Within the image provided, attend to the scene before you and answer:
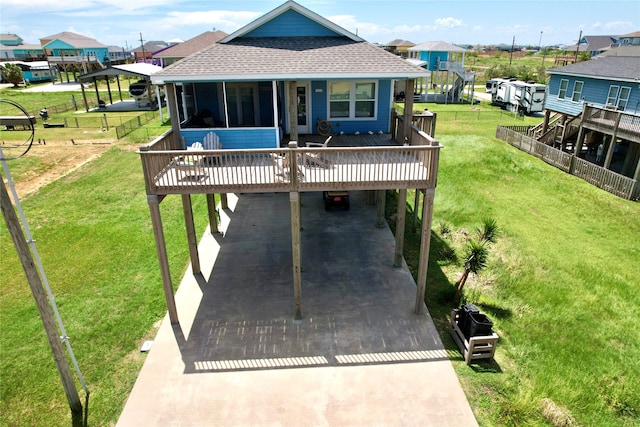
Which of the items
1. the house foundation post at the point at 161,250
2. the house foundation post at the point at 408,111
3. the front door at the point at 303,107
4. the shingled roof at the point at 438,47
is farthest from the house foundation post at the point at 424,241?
the shingled roof at the point at 438,47

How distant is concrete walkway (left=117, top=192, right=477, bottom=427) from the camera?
322 inches

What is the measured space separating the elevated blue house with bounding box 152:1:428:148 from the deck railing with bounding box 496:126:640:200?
496 inches

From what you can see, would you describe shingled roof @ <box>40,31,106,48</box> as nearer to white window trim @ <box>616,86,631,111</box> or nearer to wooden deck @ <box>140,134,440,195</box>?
wooden deck @ <box>140,134,440,195</box>

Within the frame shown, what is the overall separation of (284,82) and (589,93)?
67.4ft

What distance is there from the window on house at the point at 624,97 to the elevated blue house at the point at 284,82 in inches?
650

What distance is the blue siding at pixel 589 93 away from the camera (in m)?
21.7

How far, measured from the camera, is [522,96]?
1580 inches

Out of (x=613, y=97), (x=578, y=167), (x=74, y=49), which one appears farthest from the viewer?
(x=74, y=49)

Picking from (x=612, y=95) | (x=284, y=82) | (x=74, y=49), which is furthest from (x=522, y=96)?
(x=74, y=49)

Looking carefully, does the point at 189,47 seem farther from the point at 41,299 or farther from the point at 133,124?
the point at 41,299

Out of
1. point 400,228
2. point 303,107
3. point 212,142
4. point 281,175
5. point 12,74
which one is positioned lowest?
point 400,228

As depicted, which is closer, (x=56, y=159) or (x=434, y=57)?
(x=56, y=159)

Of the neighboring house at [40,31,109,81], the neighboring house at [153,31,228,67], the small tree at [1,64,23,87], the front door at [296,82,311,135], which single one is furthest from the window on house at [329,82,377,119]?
the small tree at [1,64,23,87]

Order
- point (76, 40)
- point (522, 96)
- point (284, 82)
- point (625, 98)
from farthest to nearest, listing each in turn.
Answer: point (76, 40) → point (522, 96) → point (625, 98) → point (284, 82)
